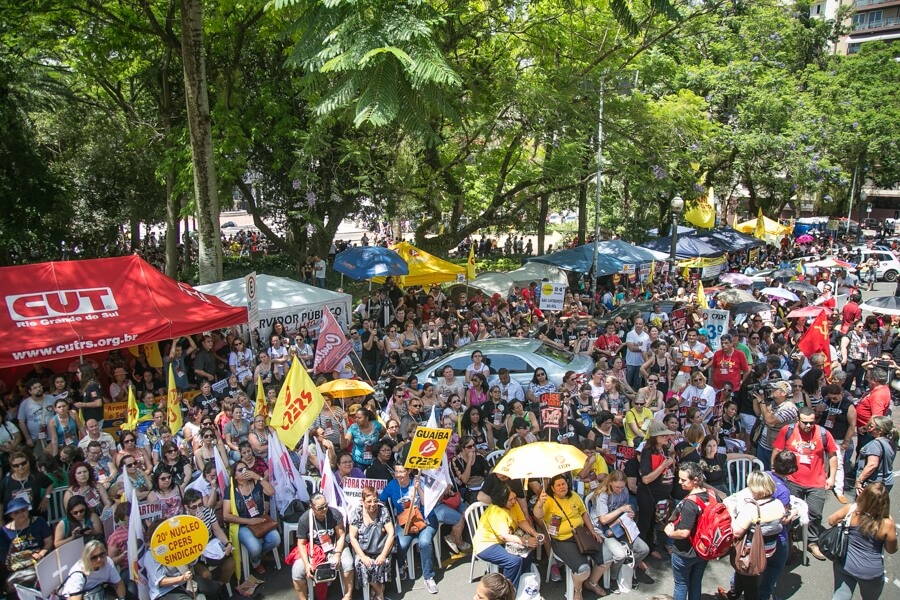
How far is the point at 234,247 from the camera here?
1447 inches

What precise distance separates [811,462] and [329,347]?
23.3 feet

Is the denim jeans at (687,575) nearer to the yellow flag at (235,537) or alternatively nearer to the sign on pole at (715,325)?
the yellow flag at (235,537)

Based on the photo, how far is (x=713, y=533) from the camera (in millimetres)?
5840

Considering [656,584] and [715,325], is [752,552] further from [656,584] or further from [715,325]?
[715,325]

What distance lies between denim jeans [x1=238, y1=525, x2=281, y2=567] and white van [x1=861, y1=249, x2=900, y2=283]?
99.9 feet

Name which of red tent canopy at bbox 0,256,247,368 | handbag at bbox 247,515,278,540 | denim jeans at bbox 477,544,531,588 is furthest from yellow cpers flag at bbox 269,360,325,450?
red tent canopy at bbox 0,256,247,368

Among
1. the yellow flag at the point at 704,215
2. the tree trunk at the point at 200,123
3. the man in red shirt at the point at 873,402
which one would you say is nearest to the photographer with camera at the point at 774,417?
the man in red shirt at the point at 873,402

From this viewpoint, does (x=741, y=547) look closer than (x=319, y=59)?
Yes

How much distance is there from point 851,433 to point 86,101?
22792 millimetres

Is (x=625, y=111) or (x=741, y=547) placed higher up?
(x=625, y=111)

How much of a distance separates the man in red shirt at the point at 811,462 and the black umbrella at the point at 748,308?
8569 mm

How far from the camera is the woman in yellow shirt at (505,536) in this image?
6.43 metres

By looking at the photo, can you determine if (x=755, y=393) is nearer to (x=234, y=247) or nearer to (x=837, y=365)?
(x=837, y=365)

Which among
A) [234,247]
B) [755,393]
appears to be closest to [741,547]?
[755,393]
